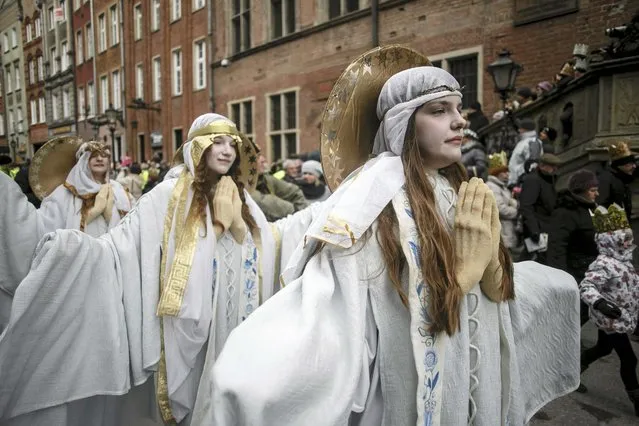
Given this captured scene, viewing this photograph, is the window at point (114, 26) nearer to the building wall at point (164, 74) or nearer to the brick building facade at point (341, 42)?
the building wall at point (164, 74)

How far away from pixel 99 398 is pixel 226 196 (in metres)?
1.23

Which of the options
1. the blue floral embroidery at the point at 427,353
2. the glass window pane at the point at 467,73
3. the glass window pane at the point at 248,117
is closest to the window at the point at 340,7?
the glass window pane at the point at 467,73

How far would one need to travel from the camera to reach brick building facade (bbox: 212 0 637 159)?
9.42 metres

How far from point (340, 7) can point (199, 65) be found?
27.2 ft

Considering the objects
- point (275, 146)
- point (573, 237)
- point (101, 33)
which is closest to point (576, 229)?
point (573, 237)

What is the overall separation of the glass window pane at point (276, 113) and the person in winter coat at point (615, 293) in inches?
575

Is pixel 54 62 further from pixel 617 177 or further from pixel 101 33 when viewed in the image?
pixel 617 177

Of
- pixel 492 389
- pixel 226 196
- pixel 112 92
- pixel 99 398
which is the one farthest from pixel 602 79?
pixel 112 92

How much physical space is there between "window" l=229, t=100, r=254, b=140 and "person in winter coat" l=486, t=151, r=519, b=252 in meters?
13.4

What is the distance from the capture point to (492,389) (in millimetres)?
1552

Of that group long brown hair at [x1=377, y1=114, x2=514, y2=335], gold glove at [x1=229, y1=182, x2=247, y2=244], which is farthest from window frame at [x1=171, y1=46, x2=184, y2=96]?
long brown hair at [x1=377, y1=114, x2=514, y2=335]

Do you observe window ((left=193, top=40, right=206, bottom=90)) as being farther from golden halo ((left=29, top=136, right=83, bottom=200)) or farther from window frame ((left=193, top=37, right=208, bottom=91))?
golden halo ((left=29, top=136, right=83, bottom=200))

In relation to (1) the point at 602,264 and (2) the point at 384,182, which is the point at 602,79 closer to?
(1) the point at 602,264

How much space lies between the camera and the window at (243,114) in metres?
18.6
